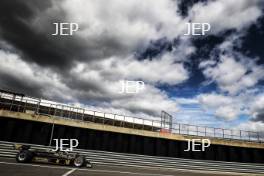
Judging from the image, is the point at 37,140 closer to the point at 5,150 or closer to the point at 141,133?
the point at 5,150

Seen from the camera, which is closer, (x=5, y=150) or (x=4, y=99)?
(x=5, y=150)

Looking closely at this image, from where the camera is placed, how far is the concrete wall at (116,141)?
16828mm

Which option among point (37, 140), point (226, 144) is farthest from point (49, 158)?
point (226, 144)

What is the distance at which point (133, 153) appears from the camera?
1950 cm

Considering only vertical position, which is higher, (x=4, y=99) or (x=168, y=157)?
(x=4, y=99)

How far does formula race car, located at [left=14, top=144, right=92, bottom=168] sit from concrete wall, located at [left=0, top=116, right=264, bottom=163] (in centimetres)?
345

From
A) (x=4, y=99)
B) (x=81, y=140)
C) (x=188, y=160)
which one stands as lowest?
(x=188, y=160)

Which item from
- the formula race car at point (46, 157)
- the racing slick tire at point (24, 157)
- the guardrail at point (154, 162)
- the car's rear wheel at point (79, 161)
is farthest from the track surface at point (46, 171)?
the guardrail at point (154, 162)

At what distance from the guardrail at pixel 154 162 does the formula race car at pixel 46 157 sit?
115 inches

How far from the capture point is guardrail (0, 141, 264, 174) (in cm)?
1744

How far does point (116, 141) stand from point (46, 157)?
7.02 meters

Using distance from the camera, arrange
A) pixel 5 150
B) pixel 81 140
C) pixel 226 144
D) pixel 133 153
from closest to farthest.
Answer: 1. pixel 5 150
2. pixel 81 140
3. pixel 133 153
4. pixel 226 144

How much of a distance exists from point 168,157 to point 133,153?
3.41 m

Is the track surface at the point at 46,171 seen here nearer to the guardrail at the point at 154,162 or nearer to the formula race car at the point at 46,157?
the formula race car at the point at 46,157
